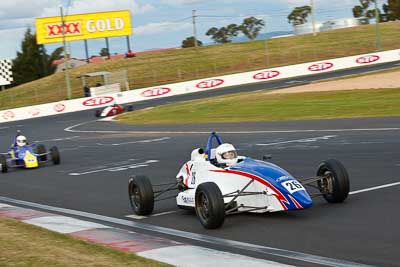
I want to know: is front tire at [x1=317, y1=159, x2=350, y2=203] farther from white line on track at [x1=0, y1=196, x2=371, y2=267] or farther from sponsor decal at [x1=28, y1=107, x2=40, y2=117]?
sponsor decal at [x1=28, y1=107, x2=40, y2=117]

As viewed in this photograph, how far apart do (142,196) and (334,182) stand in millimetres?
2899

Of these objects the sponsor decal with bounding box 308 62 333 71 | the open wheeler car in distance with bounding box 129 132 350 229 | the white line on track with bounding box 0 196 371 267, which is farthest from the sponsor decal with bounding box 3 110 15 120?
the open wheeler car in distance with bounding box 129 132 350 229

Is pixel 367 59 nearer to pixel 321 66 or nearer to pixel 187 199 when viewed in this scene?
pixel 321 66

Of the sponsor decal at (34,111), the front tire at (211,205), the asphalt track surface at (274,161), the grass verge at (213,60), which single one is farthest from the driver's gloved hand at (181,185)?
the grass verge at (213,60)

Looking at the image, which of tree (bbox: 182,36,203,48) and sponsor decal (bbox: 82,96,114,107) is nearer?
sponsor decal (bbox: 82,96,114,107)

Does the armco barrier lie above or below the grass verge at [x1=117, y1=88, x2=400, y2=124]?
above

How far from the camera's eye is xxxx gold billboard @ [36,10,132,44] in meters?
81.7

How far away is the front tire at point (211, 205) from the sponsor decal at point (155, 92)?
49.6 m

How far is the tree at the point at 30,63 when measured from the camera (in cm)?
10781

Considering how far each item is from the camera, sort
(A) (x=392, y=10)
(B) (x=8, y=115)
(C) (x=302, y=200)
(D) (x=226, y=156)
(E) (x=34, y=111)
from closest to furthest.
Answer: (C) (x=302, y=200)
(D) (x=226, y=156)
(B) (x=8, y=115)
(E) (x=34, y=111)
(A) (x=392, y=10)

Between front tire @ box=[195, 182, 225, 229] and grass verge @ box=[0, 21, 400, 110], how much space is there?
60.4 meters

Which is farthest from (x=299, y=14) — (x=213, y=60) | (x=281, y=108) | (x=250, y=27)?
(x=281, y=108)

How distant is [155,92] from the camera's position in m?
60.4

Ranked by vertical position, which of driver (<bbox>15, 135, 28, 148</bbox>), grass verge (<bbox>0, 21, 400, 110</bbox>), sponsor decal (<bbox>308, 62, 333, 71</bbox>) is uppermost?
grass verge (<bbox>0, 21, 400, 110</bbox>)
